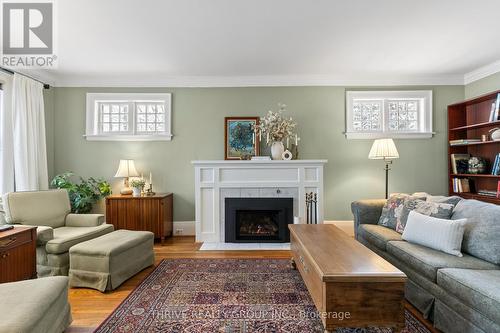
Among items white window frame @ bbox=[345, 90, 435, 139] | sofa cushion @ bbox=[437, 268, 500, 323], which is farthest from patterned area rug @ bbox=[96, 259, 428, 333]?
white window frame @ bbox=[345, 90, 435, 139]

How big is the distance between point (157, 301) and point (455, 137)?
4.91 m

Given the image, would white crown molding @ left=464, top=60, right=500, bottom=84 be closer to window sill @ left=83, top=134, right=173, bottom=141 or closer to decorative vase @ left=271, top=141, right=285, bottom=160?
decorative vase @ left=271, top=141, right=285, bottom=160

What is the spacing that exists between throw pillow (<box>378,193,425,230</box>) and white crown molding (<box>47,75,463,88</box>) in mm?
2144

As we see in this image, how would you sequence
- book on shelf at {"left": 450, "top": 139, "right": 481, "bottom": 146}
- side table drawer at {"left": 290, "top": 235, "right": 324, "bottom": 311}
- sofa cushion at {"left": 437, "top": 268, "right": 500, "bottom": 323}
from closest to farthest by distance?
1. sofa cushion at {"left": 437, "top": 268, "right": 500, "bottom": 323}
2. side table drawer at {"left": 290, "top": 235, "right": 324, "bottom": 311}
3. book on shelf at {"left": 450, "top": 139, "right": 481, "bottom": 146}

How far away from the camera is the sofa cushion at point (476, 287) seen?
4.61ft

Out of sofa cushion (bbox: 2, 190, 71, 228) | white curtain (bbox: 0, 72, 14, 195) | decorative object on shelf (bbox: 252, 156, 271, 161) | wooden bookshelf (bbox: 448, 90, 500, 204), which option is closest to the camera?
sofa cushion (bbox: 2, 190, 71, 228)

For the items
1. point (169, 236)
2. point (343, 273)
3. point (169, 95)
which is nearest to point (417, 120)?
point (343, 273)

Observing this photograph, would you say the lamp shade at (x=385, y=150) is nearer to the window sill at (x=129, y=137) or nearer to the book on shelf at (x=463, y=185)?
the book on shelf at (x=463, y=185)

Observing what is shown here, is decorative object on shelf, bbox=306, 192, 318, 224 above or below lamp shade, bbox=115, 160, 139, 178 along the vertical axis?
below

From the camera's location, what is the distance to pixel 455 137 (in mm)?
4121

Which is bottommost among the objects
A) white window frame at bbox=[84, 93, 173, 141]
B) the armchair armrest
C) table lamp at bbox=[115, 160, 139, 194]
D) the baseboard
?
the baseboard

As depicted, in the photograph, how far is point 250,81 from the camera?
4.21 m

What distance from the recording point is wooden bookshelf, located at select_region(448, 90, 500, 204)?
3.63 m

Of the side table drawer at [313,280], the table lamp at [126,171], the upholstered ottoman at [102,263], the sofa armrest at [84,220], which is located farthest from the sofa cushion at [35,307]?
the table lamp at [126,171]
